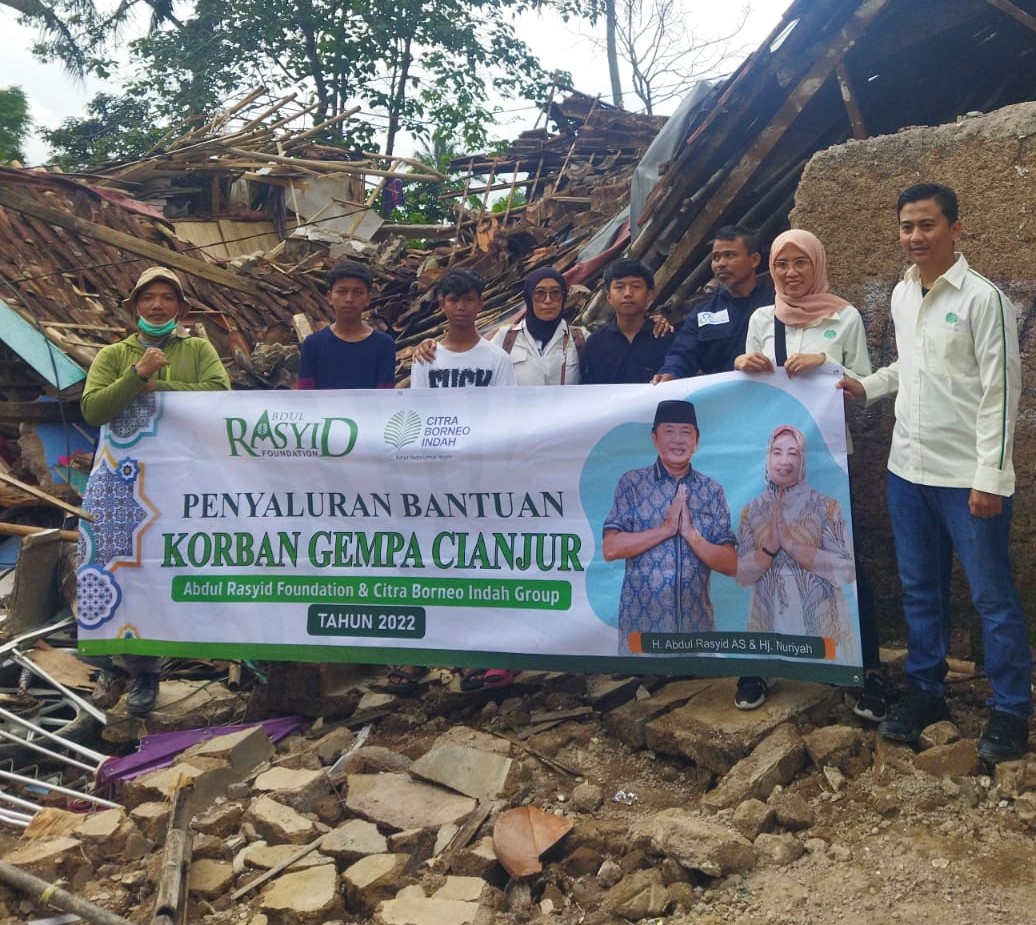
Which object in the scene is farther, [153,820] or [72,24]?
[72,24]

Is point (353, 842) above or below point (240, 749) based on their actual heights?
below

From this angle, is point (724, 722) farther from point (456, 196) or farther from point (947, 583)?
point (456, 196)

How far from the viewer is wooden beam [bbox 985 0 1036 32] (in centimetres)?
512

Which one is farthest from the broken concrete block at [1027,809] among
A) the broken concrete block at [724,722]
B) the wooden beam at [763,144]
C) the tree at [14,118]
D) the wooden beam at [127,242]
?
the tree at [14,118]

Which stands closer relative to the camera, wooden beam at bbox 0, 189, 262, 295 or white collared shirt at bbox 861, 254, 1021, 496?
white collared shirt at bbox 861, 254, 1021, 496

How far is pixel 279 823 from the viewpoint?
3.48 metres

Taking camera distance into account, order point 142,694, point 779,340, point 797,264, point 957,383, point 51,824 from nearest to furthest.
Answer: point 957,383 < point 51,824 < point 797,264 < point 779,340 < point 142,694

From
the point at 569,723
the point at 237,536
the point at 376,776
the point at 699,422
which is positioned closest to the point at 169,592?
the point at 237,536

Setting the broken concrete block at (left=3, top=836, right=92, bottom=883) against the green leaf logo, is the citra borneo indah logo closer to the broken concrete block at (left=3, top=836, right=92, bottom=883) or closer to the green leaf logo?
the green leaf logo

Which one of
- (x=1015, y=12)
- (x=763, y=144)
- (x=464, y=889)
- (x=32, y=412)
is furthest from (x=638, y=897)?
(x=32, y=412)

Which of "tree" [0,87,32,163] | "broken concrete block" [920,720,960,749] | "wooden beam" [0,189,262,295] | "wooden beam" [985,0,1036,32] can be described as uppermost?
"tree" [0,87,32,163]

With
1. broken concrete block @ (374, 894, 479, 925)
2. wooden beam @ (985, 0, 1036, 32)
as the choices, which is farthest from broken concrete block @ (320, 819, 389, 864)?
wooden beam @ (985, 0, 1036, 32)

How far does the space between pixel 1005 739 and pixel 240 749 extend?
9.45 ft

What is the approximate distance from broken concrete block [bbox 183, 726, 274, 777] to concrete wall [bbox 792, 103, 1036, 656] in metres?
2.79
